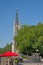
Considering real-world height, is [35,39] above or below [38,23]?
below

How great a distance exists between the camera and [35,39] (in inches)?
3145

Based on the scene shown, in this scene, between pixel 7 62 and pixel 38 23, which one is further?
pixel 38 23

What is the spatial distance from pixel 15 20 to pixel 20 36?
280ft

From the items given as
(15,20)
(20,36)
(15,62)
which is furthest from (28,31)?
(15,20)

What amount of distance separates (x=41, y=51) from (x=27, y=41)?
5.39 meters

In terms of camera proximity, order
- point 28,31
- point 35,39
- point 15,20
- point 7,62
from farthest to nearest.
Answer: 1. point 15,20
2. point 28,31
3. point 35,39
4. point 7,62

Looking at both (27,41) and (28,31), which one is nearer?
(27,41)

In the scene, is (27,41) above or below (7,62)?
above

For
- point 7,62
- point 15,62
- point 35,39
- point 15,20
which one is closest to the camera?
point 7,62

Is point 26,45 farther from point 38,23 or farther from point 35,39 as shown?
point 38,23

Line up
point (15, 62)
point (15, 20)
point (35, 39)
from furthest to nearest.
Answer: point (15, 20) < point (35, 39) < point (15, 62)

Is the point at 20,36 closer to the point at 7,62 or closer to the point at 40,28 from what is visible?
the point at 40,28

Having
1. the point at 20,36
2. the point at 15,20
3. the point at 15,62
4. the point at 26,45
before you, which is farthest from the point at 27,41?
the point at 15,20

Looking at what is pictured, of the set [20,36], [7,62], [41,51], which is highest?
[20,36]
